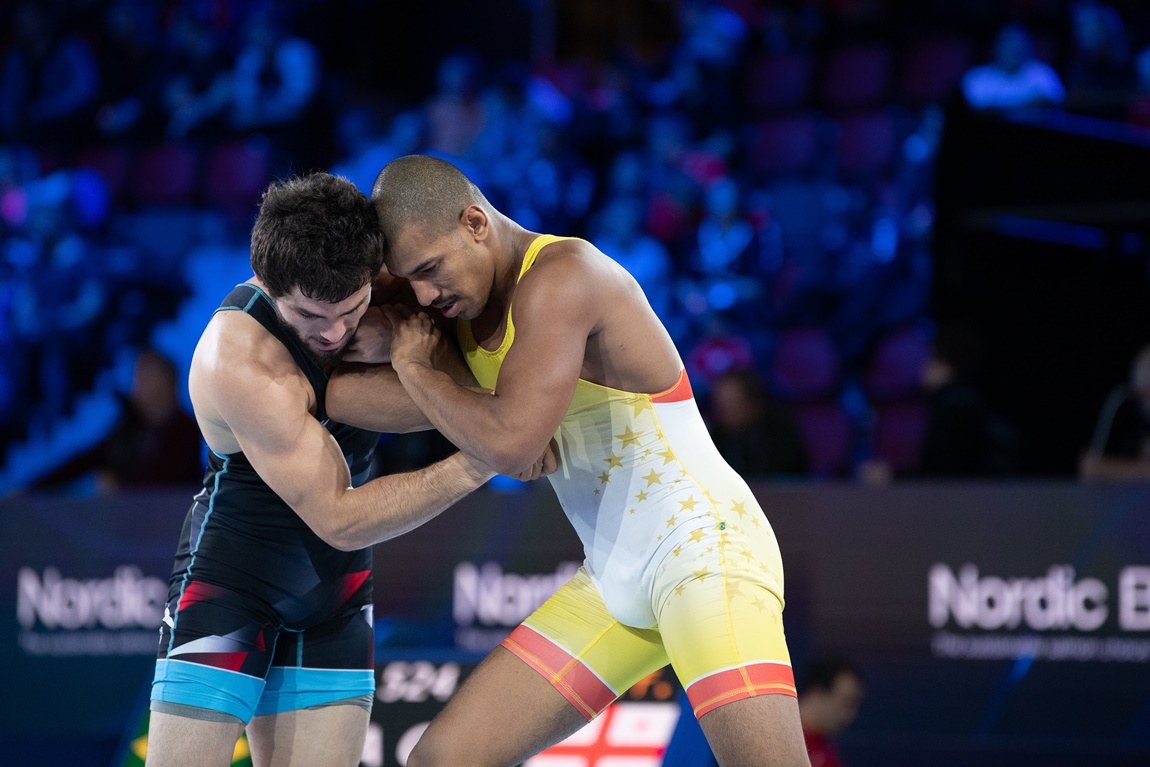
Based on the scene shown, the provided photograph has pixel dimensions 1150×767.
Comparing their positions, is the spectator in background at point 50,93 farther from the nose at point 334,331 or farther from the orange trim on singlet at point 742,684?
the orange trim on singlet at point 742,684

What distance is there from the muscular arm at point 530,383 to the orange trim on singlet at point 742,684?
0.62 metres

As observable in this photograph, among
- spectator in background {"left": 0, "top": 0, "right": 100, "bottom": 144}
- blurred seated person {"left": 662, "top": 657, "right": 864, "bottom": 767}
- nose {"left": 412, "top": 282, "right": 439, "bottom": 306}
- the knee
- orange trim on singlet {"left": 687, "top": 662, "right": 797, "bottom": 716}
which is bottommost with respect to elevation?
blurred seated person {"left": 662, "top": 657, "right": 864, "bottom": 767}

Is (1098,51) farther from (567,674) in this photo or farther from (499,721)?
(499,721)

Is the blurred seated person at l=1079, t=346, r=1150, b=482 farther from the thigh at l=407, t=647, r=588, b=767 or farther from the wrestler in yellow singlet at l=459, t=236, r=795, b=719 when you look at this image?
the thigh at l=407, t=647, r=588, b=767

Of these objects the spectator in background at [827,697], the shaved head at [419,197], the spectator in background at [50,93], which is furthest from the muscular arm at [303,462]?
the spectator in background at [50,93]

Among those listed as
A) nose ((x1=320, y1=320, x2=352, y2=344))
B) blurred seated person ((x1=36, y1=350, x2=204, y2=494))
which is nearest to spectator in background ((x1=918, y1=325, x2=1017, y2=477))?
blurred seated person ((x1=36, y1=350, x2=204, y2=494))

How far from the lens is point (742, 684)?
2885 millimetres

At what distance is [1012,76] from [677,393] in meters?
5.73

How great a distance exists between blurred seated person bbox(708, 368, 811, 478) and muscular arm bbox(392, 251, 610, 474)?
3.44m

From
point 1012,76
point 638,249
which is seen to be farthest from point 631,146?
point 1012,76

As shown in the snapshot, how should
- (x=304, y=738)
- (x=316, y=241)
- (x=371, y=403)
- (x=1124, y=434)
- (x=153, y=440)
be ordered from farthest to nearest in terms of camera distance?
(x=153, y=440)
(x=1124, y=434)
(x=304, y=738)
(x=371, y=403)
(x=316, y=241)

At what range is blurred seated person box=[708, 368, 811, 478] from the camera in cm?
630

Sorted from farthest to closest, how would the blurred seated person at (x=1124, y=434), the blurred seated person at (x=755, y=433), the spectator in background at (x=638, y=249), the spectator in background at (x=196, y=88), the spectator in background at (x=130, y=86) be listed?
the spectator in background at (x=130, y=86), the spectator in background at (x=196, y=88), the spectator in background at (x=638, y=249), the blurred seated person at (x=755, y=433), the blurred seated person at (x=1124, y=434)

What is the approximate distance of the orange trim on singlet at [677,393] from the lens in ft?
10.4
